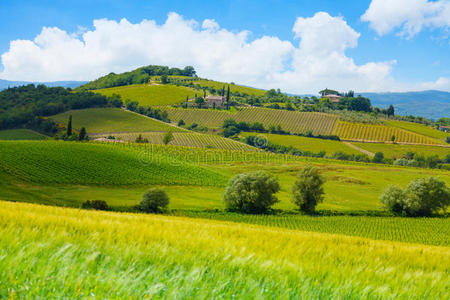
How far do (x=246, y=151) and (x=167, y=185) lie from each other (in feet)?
226

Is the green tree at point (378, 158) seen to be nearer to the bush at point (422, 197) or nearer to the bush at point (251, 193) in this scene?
the bush at point (422, 197)

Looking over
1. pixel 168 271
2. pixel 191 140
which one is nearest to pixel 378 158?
pixel 191 140

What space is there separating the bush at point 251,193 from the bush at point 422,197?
2567 centimetres

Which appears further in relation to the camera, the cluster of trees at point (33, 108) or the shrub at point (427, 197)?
the cluster of trees at point (33, 108)

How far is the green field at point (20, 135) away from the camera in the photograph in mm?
140613

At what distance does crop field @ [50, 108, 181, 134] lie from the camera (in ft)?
543

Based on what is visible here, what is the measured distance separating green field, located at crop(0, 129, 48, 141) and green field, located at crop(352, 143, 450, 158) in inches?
6173

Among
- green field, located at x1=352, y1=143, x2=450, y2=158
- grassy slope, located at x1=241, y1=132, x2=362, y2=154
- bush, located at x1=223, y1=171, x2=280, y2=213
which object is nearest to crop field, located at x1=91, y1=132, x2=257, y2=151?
grassy slope, located at x1=241, y1=132, x2=362, y2=154

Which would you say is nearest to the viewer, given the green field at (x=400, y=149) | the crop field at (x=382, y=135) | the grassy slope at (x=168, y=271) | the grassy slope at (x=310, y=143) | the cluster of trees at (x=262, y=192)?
the grassy slope at (x=168, y=271)

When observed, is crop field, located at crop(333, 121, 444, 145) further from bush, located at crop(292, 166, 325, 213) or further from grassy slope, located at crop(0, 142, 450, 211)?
bush, located at crop(292, 166, 325, 213)

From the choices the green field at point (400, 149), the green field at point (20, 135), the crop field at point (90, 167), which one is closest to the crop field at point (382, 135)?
the green field at point (400, 149)

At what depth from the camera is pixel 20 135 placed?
144m

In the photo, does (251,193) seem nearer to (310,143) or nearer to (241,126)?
(310,143)

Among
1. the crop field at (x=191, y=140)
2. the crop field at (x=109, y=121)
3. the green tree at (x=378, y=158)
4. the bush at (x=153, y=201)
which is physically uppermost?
the crop field at (x=109, y=121)
